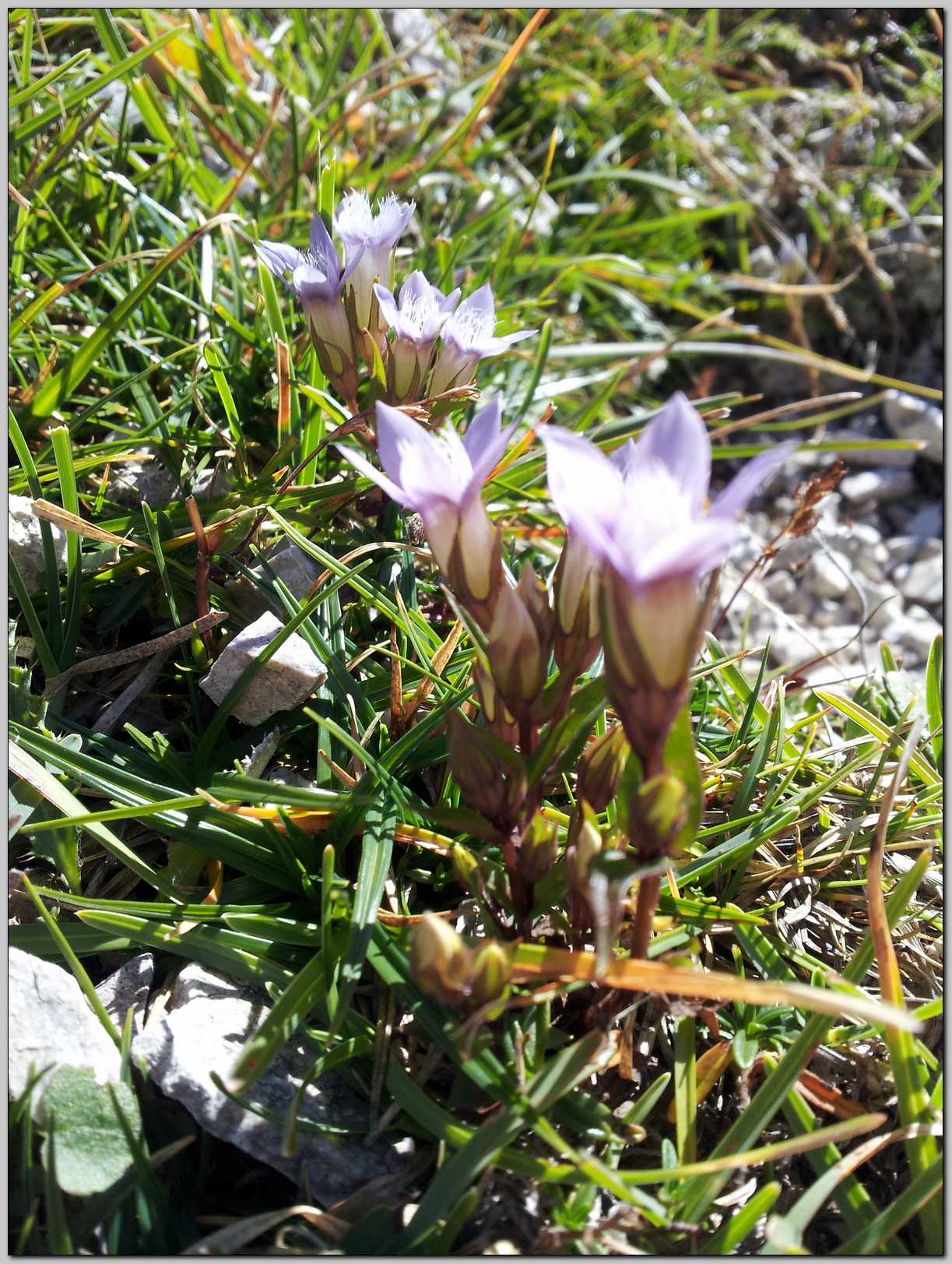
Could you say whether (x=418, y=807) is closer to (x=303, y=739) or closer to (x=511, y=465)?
(x=303, y=739)

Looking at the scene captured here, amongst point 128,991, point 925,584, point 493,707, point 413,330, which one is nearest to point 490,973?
point 493,707

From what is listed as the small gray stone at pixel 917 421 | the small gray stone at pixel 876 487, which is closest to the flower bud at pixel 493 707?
the small gray stone at pixel 876 487

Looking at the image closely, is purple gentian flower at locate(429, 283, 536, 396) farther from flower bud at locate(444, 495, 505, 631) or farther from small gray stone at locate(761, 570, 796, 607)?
small gray stone at locate(761, 570, 796, 607)

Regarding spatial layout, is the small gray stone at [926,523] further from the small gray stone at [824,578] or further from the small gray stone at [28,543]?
the small gray stone at [28,543]

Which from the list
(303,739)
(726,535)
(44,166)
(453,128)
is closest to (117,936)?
(303,739)

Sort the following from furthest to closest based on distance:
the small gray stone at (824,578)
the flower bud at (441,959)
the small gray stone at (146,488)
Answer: the small gray stone at (824,578), the small gray stone at (146,488), the flower bud at (441,959)

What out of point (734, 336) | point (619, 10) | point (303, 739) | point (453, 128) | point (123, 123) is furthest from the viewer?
point (619, 10)

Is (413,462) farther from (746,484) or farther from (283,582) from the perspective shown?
(283,582)
